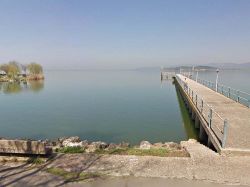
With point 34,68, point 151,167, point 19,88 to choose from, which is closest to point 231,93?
point 151,167

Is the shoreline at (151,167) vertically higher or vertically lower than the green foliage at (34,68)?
lower

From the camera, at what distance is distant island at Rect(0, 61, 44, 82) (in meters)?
93.7

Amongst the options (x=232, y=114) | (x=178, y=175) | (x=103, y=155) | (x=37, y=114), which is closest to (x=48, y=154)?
(x=103, y=155)

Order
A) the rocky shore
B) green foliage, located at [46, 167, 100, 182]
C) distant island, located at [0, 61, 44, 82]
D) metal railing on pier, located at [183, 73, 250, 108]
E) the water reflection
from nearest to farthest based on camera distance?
green foliage, located at [46, 167, 100, 182]
the rocky shore
metal railing on pier, located at [183, 73, 250, 108]
the water reflection
distant island, located at [0, 61, 44, 82]

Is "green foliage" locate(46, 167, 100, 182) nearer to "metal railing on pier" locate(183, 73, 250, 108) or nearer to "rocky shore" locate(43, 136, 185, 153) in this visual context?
"rocky shore" locate(43, 136, 185, 153)

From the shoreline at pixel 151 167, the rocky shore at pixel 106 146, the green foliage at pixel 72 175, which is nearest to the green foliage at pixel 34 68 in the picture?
the rocky shore at pixel 106 146

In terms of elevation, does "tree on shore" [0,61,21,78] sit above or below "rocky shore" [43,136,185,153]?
above

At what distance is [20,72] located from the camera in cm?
9944

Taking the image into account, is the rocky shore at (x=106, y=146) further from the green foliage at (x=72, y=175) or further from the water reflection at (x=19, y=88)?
the water reflection at (x=19, y=88)

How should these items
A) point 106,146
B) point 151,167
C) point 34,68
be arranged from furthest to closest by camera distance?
point 34,68, point 106,146, point 151,167

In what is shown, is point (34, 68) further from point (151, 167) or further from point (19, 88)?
point (151, 167)

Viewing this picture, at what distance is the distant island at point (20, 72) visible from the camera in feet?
307

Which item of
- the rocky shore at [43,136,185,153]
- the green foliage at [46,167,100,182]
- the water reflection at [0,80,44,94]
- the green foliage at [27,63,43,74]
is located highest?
the green foliage at [27,63,43,74]

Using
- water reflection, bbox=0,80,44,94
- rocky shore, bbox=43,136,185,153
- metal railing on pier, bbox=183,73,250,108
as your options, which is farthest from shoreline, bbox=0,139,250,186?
water reflection, bbox=0,80,44,94
